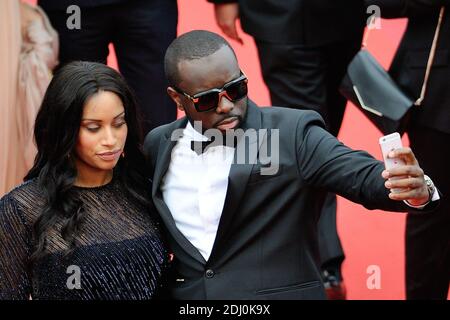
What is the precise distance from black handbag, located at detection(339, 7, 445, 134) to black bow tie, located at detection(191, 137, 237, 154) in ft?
2.87

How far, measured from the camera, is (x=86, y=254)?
3473 mm

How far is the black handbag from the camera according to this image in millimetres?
4117

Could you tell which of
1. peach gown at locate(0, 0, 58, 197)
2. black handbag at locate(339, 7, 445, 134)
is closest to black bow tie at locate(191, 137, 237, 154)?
black handbag at locate(339, 7, 445, 134)

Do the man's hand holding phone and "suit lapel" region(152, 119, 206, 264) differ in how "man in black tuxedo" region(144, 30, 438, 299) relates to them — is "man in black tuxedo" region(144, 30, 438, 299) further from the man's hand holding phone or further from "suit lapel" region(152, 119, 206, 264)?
the man's hand holding phone

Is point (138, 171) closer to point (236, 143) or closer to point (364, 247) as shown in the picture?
point (236, 143)

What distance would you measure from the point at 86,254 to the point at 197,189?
397 mm

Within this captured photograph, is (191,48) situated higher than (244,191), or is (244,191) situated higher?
(191,48)

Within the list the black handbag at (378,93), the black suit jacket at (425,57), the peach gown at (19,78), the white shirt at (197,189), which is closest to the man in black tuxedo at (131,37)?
the peach gown at (19,78)

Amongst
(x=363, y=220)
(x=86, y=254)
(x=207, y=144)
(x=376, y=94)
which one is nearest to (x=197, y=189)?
(x=207, y=144)

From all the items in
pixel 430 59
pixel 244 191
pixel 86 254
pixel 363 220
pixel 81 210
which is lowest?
pixel 363 220

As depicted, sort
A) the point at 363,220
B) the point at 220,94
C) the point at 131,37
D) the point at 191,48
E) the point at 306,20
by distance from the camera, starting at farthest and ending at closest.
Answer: the point at 363,220 < the point at 131,37 < the point at 306,20 < the point at 191,48 < the point at 220,94

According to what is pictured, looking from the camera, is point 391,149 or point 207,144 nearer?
point 391,149

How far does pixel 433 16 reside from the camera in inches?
161

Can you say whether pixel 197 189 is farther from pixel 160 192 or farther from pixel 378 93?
pixel 378 93
